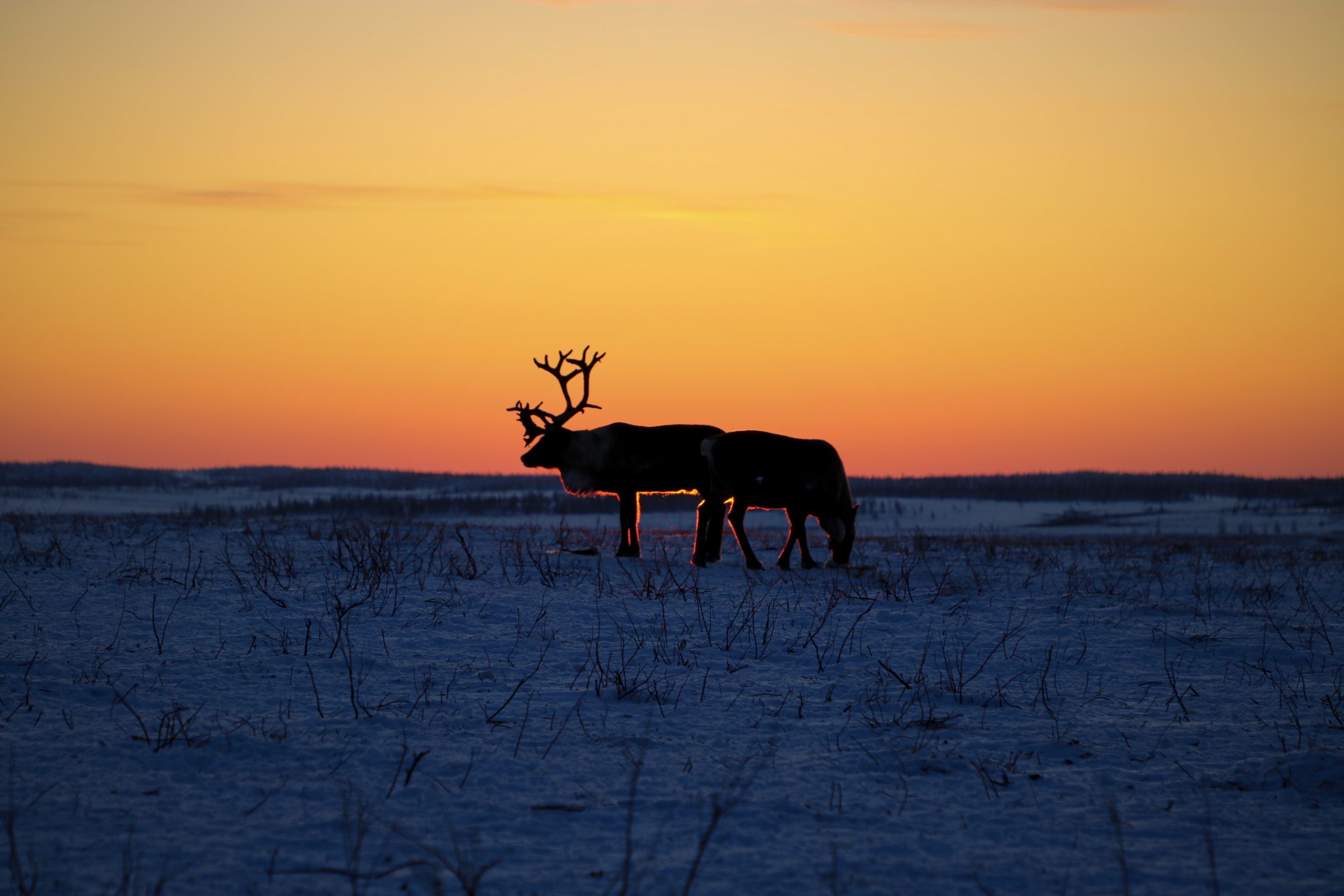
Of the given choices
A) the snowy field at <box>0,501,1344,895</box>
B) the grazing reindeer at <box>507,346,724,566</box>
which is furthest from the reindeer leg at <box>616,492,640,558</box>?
the snowy field at <box>0,501,1344,895</box>

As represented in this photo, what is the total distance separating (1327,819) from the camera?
162 inches

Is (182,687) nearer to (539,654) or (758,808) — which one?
(539,654)

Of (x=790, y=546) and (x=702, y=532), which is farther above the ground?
(x=702, y=532)

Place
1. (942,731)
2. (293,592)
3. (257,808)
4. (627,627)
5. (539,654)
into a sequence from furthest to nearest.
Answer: (293,592)
(627,627)
(539,654)
(942,731)
(257,808)

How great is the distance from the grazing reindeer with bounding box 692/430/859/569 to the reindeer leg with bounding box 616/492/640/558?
3.61ft

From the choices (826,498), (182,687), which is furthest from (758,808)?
(826,498)

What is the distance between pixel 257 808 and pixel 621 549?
9087mm

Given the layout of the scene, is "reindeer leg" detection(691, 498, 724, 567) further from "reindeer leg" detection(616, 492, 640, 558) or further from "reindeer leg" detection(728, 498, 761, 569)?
"reindeer leg" detection(616, 492, 640, 558)

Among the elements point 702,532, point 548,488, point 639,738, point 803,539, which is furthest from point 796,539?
point 548,488

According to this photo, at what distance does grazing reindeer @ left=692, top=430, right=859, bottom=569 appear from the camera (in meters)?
12.3

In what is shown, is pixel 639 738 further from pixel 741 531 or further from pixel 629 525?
pixel 629 525

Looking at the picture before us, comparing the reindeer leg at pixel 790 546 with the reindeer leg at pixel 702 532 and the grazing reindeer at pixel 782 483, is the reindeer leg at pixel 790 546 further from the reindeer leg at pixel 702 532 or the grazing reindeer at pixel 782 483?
the reindeer leg at pixel 702 532

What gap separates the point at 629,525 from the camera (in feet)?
44.0

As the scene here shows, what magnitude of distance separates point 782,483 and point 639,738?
7.66 metres
